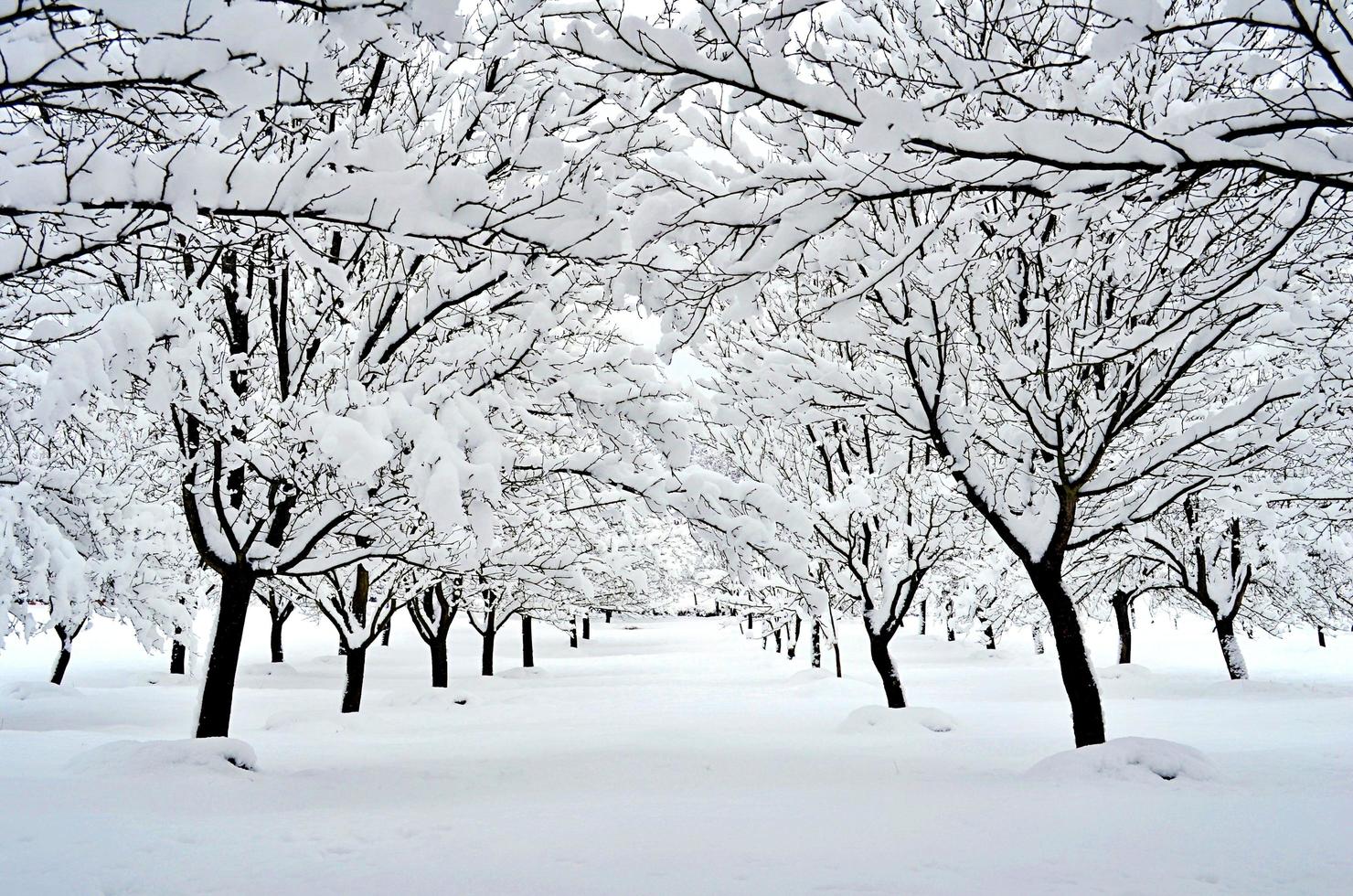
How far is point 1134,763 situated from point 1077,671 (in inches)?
49.4

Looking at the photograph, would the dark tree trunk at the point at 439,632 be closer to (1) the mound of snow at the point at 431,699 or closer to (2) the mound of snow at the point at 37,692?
(1) the mound of snow at the point at 431,699

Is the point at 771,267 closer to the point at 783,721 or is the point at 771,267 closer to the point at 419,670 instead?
the point at 783,721

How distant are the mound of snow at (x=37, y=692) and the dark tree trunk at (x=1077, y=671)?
16.9m

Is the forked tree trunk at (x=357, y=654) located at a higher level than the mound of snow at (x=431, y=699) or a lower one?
higher

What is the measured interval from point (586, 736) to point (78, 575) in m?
7.80

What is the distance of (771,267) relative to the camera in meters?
4.00

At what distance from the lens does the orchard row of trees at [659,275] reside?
3.25 meters

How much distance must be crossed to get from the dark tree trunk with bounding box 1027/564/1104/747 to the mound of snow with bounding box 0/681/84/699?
16876 millimetres

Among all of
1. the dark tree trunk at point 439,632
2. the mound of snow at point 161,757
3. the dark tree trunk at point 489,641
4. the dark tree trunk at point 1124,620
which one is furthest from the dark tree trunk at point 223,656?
the dark tree trunk at point 1124,620

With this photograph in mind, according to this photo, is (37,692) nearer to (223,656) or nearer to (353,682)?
(353,682)

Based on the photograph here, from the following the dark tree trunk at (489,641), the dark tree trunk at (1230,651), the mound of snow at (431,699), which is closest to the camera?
the mound of snow at (431,699)

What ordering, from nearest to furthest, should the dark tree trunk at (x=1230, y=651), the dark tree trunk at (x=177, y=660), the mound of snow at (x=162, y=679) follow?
the dark tree trunk at (x=1230, y=651) < the mound of snow at (x=162, y=679) < the dark tree trunk at (x=177, y=660)

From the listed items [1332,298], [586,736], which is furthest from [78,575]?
[1332,298]

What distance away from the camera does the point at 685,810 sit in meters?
5.05
